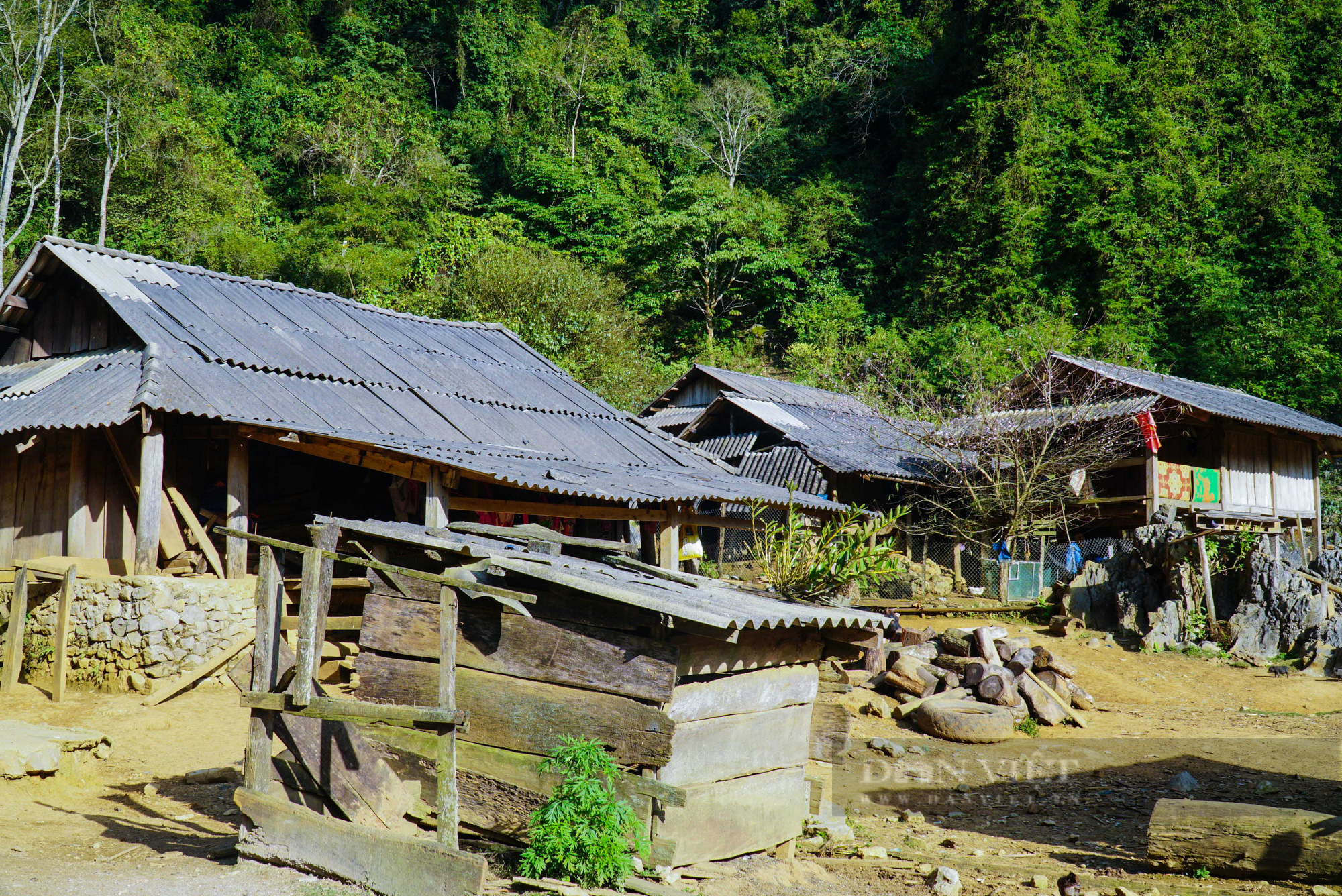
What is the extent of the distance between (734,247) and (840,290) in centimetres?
483

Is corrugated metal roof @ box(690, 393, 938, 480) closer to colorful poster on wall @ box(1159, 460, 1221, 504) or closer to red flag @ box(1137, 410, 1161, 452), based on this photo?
red flag @ box(1137, 410, 1161, 452)

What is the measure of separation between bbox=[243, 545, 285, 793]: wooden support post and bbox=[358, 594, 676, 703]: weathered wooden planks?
51cm

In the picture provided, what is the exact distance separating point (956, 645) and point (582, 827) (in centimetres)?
974

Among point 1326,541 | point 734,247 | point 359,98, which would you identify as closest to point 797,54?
point 734,247

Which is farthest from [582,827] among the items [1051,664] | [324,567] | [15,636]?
[1051,664]

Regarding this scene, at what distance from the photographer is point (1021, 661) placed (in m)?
12.5

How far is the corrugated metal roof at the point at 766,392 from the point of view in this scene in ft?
77.3

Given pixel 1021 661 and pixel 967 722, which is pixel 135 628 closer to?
pixel 967 722

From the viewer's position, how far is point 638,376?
91.6ft

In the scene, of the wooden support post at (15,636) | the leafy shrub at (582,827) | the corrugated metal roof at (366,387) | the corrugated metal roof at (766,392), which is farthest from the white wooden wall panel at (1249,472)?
the wooden support post at (15,636)

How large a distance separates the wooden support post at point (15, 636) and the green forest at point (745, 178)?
52.6 ft

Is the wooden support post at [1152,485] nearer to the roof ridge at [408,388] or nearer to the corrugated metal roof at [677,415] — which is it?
the corrugated metal roof at [677,415]

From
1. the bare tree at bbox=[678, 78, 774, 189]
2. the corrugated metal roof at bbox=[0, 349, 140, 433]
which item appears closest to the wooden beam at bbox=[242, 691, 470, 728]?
the corrugated metal roof at bbox=[0, 349, 140, 433]

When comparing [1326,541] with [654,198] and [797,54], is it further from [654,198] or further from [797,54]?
[797,54]
